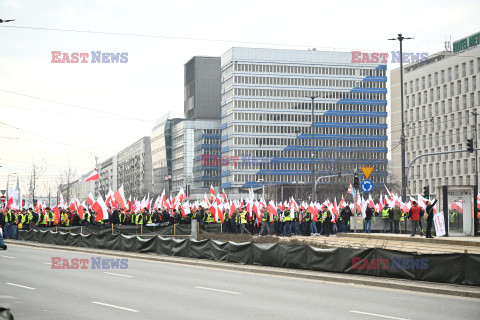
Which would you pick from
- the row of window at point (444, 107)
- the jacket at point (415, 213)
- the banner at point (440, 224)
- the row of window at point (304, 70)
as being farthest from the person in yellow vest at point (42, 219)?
the row of window at point (304, 70)

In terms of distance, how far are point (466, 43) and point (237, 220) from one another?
301 ft

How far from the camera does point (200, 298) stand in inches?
602

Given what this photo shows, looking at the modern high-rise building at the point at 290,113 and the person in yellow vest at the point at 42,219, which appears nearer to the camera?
the person in yellow vest at the point at 42,219

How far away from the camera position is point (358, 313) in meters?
13.3

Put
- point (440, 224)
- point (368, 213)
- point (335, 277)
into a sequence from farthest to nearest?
point (368, 213) → point (440, 224) → point (335, 277)

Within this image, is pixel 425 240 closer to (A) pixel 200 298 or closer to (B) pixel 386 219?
(B) pixel 386 219

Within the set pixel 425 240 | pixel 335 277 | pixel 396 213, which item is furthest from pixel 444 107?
pixel 335 277

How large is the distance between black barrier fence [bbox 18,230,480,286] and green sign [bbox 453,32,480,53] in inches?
3892

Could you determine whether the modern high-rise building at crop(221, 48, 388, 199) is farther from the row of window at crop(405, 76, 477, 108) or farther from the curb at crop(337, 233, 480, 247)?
the curb at crop(337, 233, 480, 247)

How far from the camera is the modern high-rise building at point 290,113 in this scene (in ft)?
488

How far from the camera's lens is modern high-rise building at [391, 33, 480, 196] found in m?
119

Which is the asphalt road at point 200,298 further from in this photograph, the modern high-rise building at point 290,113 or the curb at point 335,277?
the modern high-rise building at point 290,113

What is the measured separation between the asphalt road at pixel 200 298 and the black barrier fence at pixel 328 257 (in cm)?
127

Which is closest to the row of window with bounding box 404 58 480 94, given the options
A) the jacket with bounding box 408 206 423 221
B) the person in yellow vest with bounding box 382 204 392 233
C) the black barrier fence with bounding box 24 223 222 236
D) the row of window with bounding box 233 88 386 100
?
the row of window with bounding box 233 88 386 100
